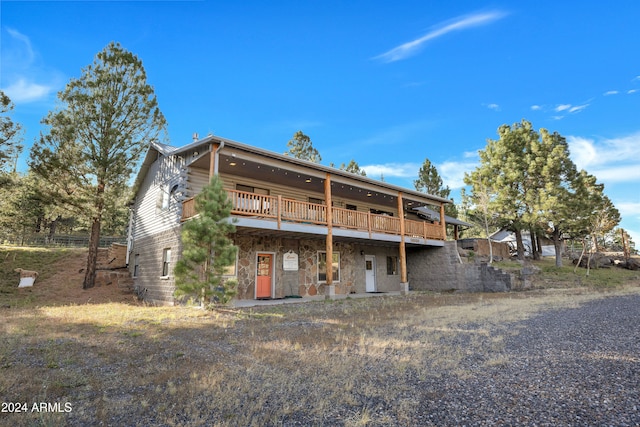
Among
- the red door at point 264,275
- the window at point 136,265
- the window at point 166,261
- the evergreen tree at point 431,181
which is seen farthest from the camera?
the evergreen tree at point 431,181

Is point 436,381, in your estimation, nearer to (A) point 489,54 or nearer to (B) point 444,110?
(A) point 489,54

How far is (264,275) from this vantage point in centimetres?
1405

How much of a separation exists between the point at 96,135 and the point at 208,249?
980cm

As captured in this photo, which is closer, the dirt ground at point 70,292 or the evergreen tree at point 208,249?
the evergreen tree at point 208,249

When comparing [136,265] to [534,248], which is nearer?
[136,265]

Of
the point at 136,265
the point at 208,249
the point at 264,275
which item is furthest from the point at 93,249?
the point at 208,249

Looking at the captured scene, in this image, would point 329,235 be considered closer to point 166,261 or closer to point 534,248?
point 166,261

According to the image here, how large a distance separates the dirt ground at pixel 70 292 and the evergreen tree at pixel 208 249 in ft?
16.1

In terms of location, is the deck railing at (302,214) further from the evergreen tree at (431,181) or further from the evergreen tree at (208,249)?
the evergreen tree at (431,181)

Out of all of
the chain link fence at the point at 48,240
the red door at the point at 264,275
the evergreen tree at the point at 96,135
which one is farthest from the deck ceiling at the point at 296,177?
the chain link fence at the point at 48,240

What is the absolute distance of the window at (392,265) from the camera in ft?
63.5

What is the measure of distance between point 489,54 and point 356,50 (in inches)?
250

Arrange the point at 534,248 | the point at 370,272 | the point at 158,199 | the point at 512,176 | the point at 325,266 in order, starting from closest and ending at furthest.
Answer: the point at 158,199 → the point at 325,266 → the point at 370,272 → the point at 512,176 → the point at 534,248

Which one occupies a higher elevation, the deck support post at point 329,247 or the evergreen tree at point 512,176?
the evergreen tree at point 512,176
